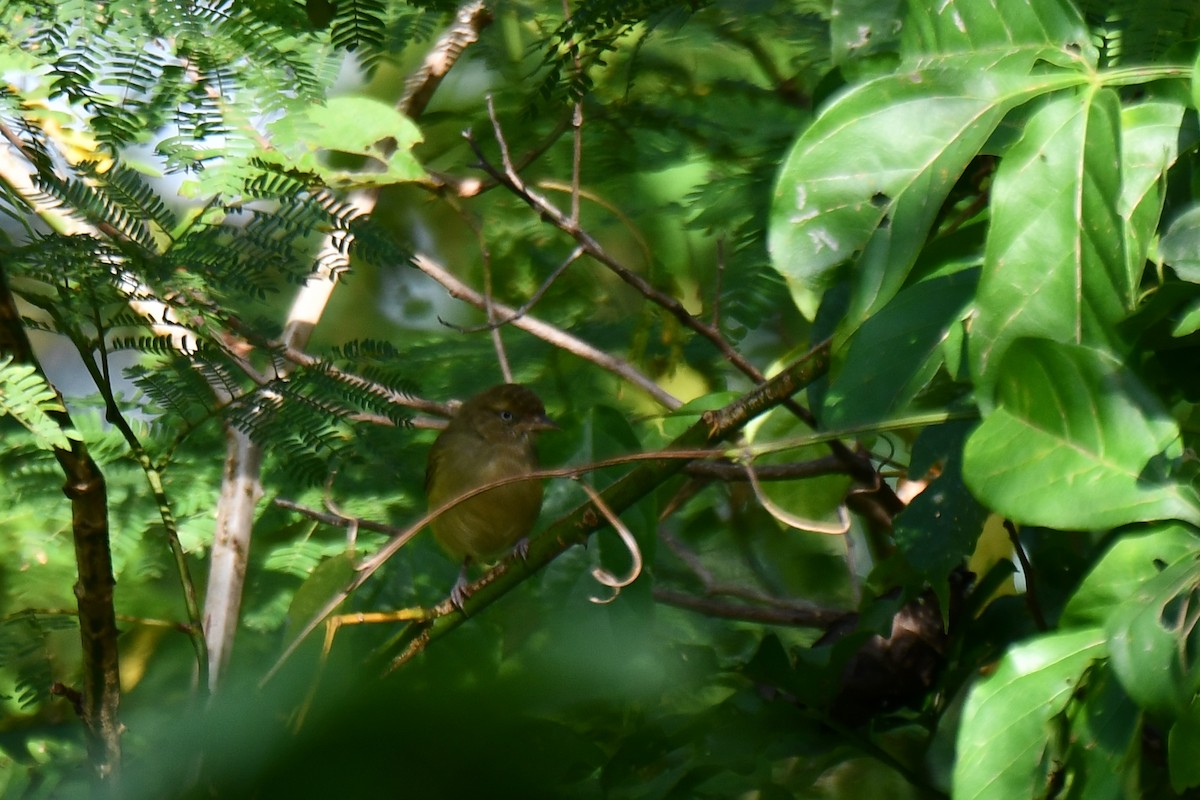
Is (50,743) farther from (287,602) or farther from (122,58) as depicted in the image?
(122,58)

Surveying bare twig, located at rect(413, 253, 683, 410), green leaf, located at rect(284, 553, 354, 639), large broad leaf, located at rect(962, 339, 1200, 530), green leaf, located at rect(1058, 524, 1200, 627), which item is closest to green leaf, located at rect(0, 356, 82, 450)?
green leaf, located at rect(284, 553, 354, 639)

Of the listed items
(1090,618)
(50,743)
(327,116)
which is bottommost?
(50,743)

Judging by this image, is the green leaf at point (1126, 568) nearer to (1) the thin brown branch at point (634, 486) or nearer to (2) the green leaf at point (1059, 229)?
(2) the green leaf at point (1059, 229)

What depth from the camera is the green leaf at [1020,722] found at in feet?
4.62

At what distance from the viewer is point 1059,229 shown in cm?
130

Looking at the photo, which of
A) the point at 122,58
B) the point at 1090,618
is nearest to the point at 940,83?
the point at 1090,618

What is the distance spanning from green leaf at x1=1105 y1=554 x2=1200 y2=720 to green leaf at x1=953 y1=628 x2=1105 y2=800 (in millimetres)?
121

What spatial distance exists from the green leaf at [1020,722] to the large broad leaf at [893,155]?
457 millimetres

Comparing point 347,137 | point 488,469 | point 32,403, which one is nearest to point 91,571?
point 32,403

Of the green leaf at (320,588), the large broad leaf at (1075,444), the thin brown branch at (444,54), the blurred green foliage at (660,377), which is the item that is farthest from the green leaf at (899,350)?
the thin brown branch at (444,54)

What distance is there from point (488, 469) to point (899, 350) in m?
3.15

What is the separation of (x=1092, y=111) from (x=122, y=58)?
61.9 inches

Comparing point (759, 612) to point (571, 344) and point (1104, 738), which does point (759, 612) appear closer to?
point (571, 344)

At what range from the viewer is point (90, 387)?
12.5 ft
